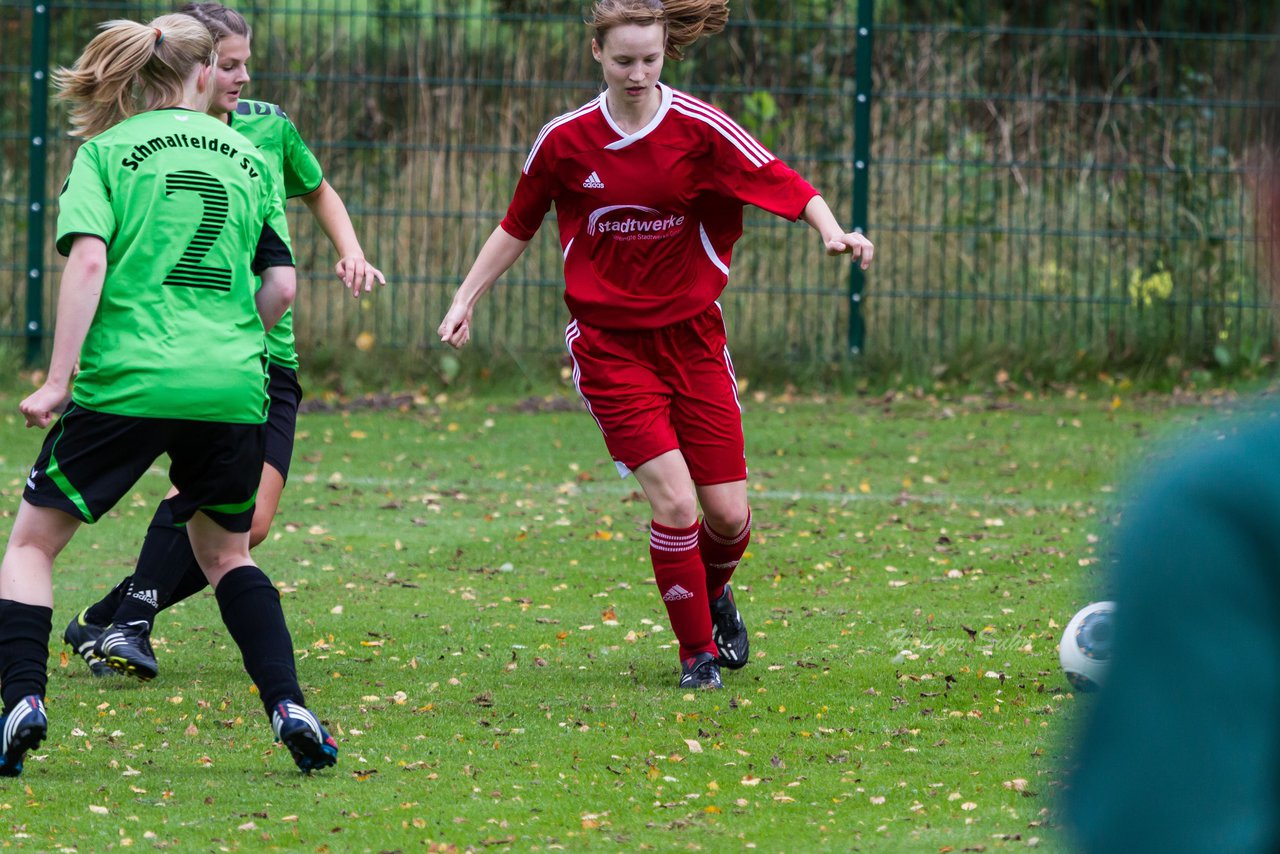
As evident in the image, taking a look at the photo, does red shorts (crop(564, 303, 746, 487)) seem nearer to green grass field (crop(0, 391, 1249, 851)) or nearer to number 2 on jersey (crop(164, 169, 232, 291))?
green grass field (crop(0, 391, 1249, 851))

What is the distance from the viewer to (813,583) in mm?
6930

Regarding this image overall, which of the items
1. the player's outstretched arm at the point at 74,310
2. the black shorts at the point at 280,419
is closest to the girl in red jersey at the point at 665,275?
the black shorts at the point at 280,419

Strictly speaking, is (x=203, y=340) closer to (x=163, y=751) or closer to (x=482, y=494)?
(x=163, y=751)

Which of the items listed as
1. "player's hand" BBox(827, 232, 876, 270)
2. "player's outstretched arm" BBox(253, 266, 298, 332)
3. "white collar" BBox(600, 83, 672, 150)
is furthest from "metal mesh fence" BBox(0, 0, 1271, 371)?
"player's outstretched arm" BBox(253, 266, 298, 332)

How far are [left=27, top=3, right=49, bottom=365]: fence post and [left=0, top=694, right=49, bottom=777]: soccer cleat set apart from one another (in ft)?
28.6

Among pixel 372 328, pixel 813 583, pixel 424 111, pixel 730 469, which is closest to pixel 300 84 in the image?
pixel 424 111

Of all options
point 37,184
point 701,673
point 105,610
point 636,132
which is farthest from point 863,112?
point 105,610

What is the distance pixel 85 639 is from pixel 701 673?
1892 mm

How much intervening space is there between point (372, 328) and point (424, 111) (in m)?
1.56

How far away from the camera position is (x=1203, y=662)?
1.01 m

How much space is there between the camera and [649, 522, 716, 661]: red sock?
5.23 meters

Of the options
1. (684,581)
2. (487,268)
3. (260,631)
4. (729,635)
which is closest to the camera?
(260,631)

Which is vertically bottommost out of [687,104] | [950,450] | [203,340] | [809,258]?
[950,450]

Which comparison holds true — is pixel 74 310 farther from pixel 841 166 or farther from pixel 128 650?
pixel 841 166
